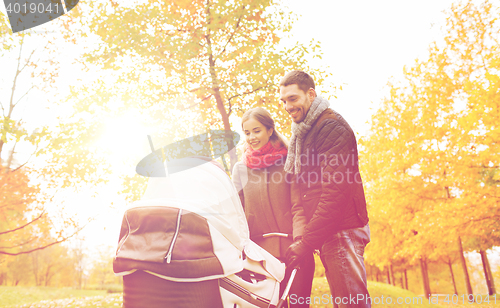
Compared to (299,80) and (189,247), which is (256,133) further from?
(189,247)

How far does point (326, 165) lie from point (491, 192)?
7110mm

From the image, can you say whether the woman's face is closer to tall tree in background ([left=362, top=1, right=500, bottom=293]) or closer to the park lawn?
tall tree in background ([left=362, top=1, right=500, bottom=293])

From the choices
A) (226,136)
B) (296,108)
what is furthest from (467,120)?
(296,108)

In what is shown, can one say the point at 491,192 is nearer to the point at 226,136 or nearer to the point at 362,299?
the point at 226,136

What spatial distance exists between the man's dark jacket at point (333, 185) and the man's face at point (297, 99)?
0.17 m

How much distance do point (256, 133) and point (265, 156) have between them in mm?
253

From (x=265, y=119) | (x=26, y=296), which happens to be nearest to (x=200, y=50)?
(x=265, y=119)

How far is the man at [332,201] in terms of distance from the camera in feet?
7.70

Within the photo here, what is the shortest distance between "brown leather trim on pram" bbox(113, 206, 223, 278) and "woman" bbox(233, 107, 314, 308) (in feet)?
3.30

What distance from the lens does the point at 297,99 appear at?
2.64 meters

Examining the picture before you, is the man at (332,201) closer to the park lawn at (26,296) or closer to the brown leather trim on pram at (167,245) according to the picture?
the brown leather trim on pram at (167,245)

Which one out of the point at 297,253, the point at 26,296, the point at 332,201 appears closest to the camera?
the point at 332,201

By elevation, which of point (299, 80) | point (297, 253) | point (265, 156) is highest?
point (299, 80)

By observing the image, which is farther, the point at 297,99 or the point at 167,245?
the point at 297,99
